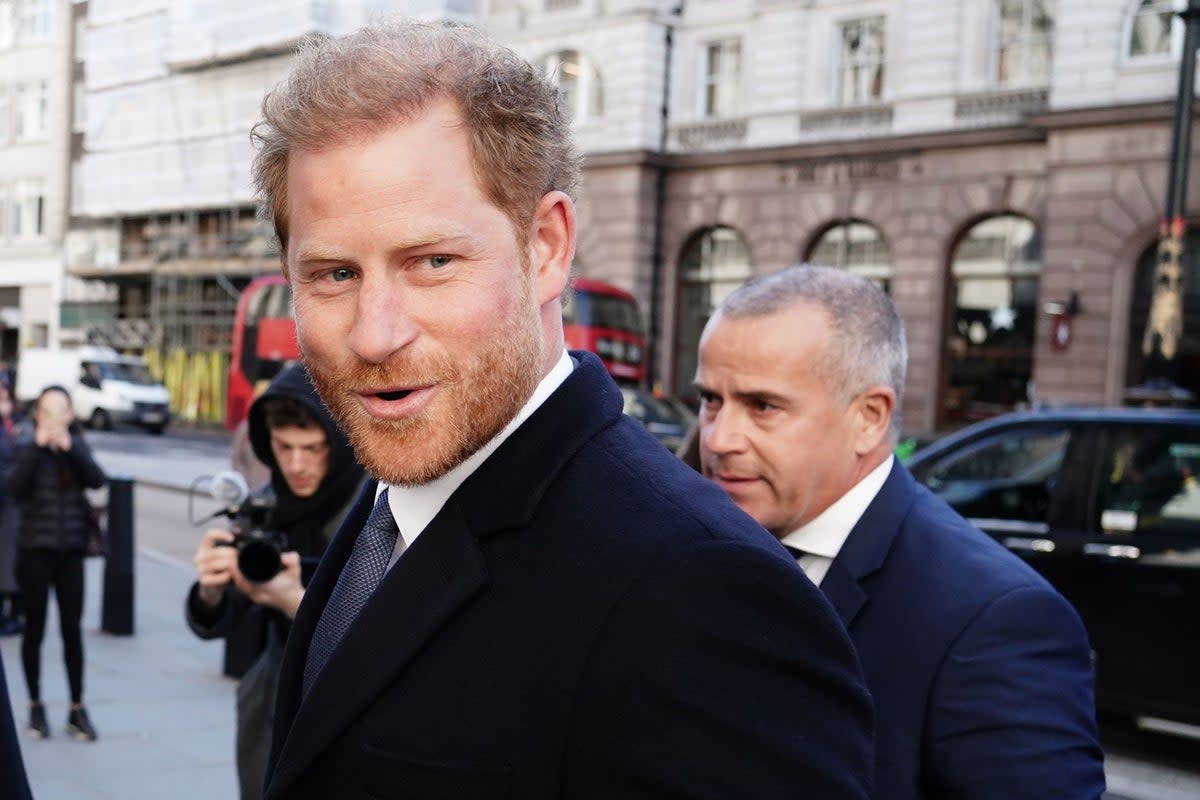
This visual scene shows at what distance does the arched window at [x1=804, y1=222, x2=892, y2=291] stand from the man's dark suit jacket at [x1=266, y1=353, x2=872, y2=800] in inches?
940

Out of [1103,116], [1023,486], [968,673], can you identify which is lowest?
[1023,486]

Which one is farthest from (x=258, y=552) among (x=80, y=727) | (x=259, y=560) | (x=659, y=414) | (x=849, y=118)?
(x=849, y=118)

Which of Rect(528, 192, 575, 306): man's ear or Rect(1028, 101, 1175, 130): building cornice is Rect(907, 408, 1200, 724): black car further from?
Rect(1028, 101, 1175, 130): building cornice

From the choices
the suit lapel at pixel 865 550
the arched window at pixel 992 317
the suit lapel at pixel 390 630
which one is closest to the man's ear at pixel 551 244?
the suit lapel at pixel 390 630

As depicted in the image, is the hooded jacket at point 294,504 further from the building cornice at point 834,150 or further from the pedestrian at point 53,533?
the building cornice at point 834,150

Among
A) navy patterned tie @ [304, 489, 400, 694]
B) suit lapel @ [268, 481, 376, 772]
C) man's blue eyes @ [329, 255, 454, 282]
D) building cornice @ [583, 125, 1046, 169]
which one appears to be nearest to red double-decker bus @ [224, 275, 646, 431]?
building cornice @ [583, 125, 1046, 169]

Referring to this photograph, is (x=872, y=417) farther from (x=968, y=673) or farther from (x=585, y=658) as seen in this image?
(x=585, y=658)

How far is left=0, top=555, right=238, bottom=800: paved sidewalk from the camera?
5539 mm

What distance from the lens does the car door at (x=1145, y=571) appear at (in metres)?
6.15

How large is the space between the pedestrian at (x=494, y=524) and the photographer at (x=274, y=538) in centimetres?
181

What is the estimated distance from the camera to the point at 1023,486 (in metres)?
6.85

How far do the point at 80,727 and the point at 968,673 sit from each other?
5311 millimetres

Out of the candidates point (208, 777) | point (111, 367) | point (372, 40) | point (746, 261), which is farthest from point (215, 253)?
point (372, 40)

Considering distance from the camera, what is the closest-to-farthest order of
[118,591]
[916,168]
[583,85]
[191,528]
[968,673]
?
[968,673], [118,591], [191,528], [916,168], [583,85]
